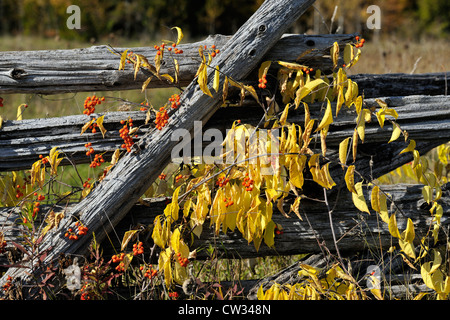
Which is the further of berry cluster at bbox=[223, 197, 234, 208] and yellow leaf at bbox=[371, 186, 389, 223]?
berry cluster at bbox=[223, 197, 234, 208]

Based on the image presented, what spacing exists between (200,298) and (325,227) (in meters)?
0.77

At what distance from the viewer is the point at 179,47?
8.06 ft

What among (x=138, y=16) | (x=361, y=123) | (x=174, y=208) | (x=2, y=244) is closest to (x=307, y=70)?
(x=361, y=123)

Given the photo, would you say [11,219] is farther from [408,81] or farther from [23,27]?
[23,27]

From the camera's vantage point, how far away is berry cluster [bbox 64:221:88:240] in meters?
2.30

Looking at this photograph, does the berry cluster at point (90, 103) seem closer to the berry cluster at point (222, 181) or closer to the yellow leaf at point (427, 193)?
the berry cluster at point (222, 181)

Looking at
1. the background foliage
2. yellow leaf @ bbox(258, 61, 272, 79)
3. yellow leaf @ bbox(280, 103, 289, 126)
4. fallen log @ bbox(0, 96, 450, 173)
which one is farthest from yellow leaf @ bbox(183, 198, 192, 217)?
the background foliage

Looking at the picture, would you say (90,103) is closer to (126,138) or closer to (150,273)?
(126,138)

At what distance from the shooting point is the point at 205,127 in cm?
250

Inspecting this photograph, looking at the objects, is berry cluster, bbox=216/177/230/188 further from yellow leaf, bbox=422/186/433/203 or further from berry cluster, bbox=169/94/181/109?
yellow leaf, bbox=422/186/433/203

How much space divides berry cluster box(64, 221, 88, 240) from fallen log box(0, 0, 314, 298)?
0.03m

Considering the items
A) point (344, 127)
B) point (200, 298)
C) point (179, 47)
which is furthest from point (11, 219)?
point (344, 127)

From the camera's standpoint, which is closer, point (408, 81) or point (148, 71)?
point (148, 71)

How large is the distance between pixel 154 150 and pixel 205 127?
1.02 feet
